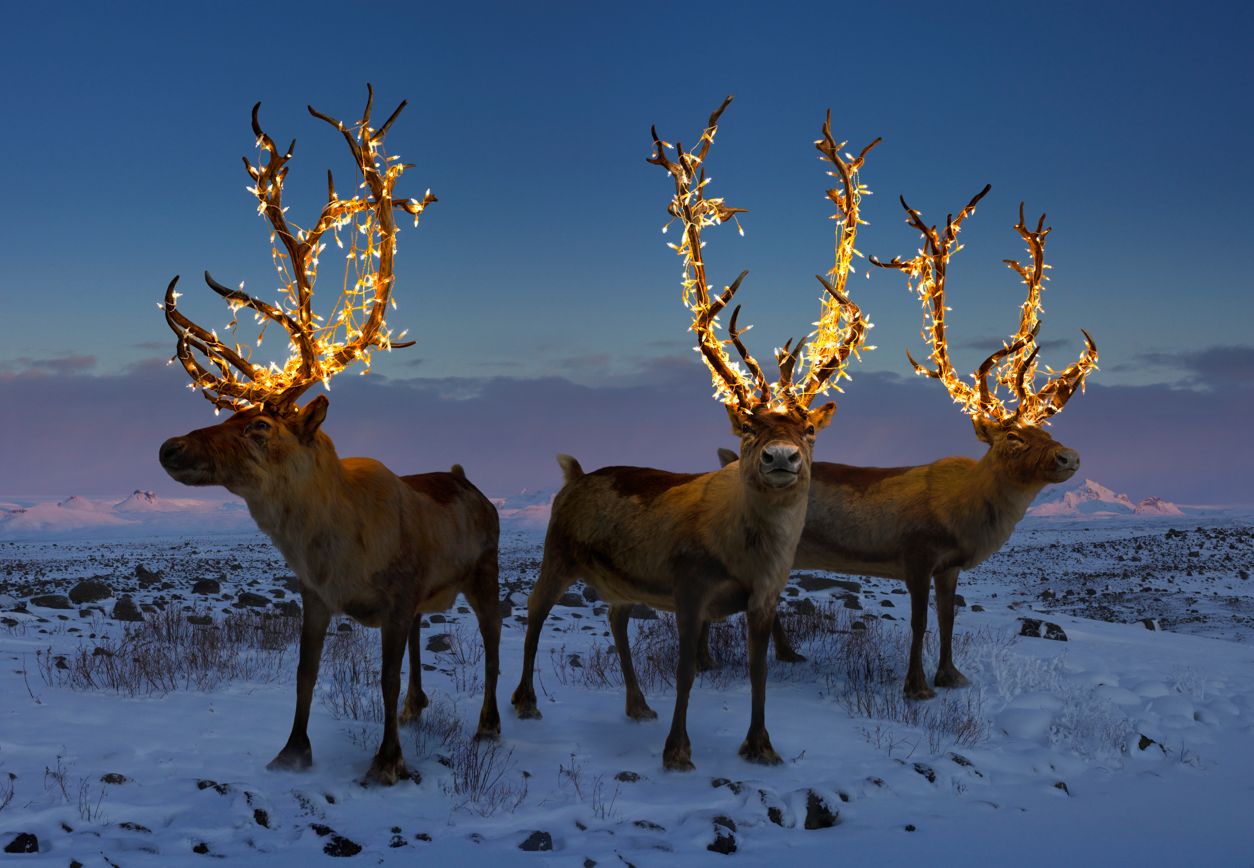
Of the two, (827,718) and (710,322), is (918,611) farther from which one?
(710,322)

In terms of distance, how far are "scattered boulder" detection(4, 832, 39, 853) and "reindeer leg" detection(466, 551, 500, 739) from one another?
3.10 metres

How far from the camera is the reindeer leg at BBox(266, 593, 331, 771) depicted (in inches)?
264

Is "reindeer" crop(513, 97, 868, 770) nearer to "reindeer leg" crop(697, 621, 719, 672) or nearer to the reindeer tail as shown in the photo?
the reindeer tail

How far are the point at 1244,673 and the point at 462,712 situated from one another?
9200 millimetres

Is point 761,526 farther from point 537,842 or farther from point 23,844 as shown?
point 23,844

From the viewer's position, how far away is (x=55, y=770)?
A: 6355mm

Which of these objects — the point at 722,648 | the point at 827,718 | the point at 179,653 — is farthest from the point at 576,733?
the point at 179,653

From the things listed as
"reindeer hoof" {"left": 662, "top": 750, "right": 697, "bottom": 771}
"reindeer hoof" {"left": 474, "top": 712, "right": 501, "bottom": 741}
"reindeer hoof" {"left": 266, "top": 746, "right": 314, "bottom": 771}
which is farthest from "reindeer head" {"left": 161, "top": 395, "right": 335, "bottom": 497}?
"reindeer hoof" {"left": 662, "top": 750, "right": 697, "bottom": 771}

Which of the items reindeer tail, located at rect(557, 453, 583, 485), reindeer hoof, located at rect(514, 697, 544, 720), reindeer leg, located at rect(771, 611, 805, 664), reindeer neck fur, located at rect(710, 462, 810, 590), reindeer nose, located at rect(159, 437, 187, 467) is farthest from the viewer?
reindeer leg, located at rect(771, 611, 805, 664)

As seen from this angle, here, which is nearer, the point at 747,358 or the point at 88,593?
the point at 747,358

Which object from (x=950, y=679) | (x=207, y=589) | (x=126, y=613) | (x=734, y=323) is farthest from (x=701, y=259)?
(x=207, y=589)

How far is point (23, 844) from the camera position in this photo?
17.7 feet

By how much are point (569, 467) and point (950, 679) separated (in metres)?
4.32

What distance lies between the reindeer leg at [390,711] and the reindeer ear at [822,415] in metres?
3.17
